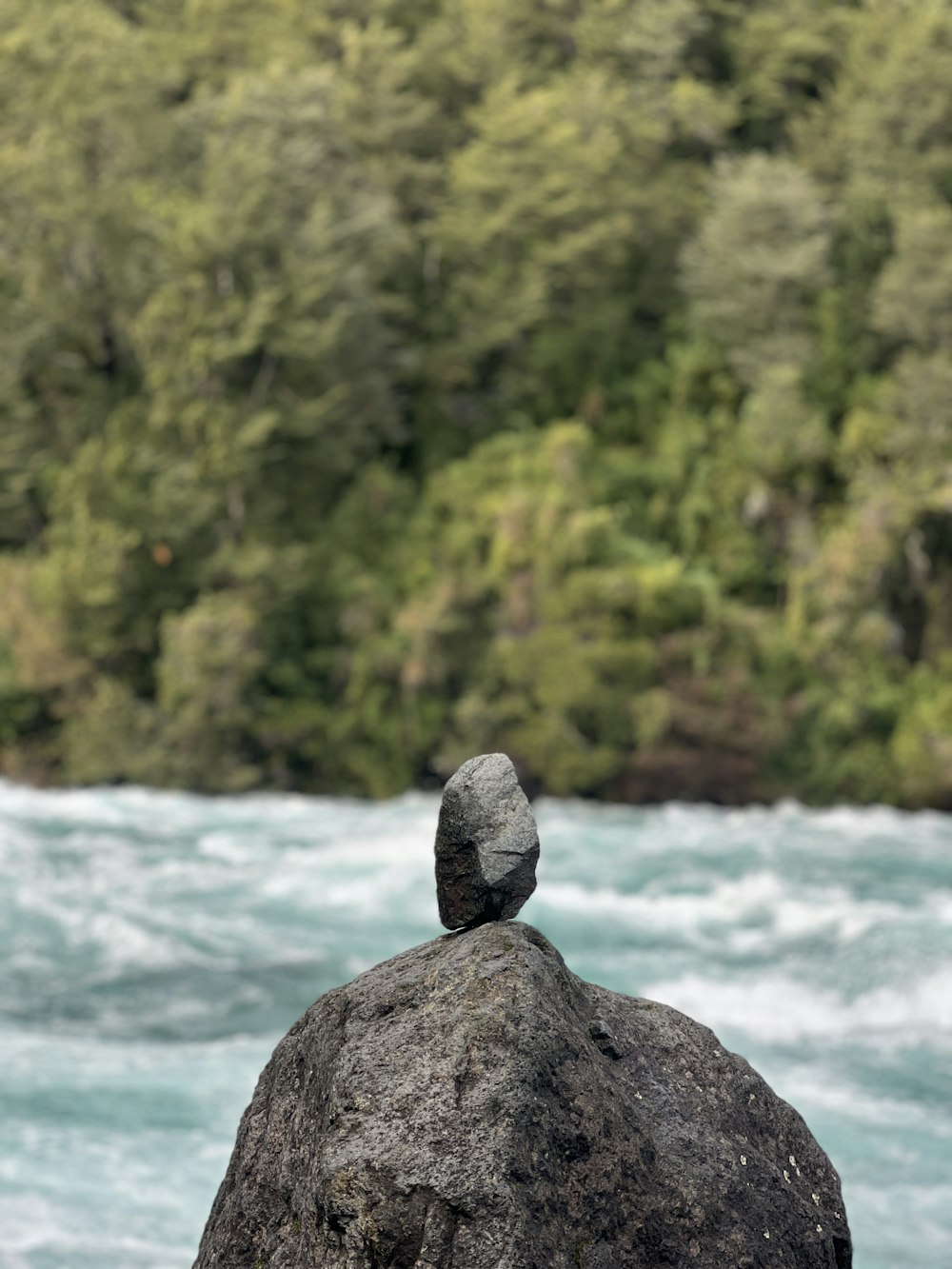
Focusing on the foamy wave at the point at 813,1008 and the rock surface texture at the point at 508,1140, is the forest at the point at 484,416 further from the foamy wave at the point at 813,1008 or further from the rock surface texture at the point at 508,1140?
the rock surface texture at the point at 508,1140

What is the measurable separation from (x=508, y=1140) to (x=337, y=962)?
9.69 metres

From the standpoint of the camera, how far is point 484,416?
87.7 ft

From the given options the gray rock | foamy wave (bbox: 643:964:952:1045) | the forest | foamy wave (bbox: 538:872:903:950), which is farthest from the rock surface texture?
the forest

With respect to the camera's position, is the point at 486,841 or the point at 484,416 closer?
the point at 486,841

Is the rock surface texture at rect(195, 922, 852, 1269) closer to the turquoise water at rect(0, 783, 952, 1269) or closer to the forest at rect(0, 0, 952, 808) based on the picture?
the turquoise water at rect(0, 783, 952, 1269)

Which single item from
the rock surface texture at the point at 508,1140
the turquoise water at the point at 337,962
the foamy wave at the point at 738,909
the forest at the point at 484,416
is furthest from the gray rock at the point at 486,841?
the forest at the point at 484,416

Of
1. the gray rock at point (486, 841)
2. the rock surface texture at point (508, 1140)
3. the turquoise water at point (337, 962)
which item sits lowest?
the turquoise water at point (337, 962)

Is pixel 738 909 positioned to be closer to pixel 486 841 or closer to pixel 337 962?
pixel 337 962

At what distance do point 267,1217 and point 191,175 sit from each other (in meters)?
23.8

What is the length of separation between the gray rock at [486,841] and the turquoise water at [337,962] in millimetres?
4185

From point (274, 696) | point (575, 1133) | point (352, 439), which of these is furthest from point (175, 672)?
point (575, 1133)

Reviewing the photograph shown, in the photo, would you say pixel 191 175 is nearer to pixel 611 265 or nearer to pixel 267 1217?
pixel 611 265

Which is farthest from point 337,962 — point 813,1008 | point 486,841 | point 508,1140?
point 508,1140

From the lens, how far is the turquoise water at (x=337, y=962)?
9.14 m
